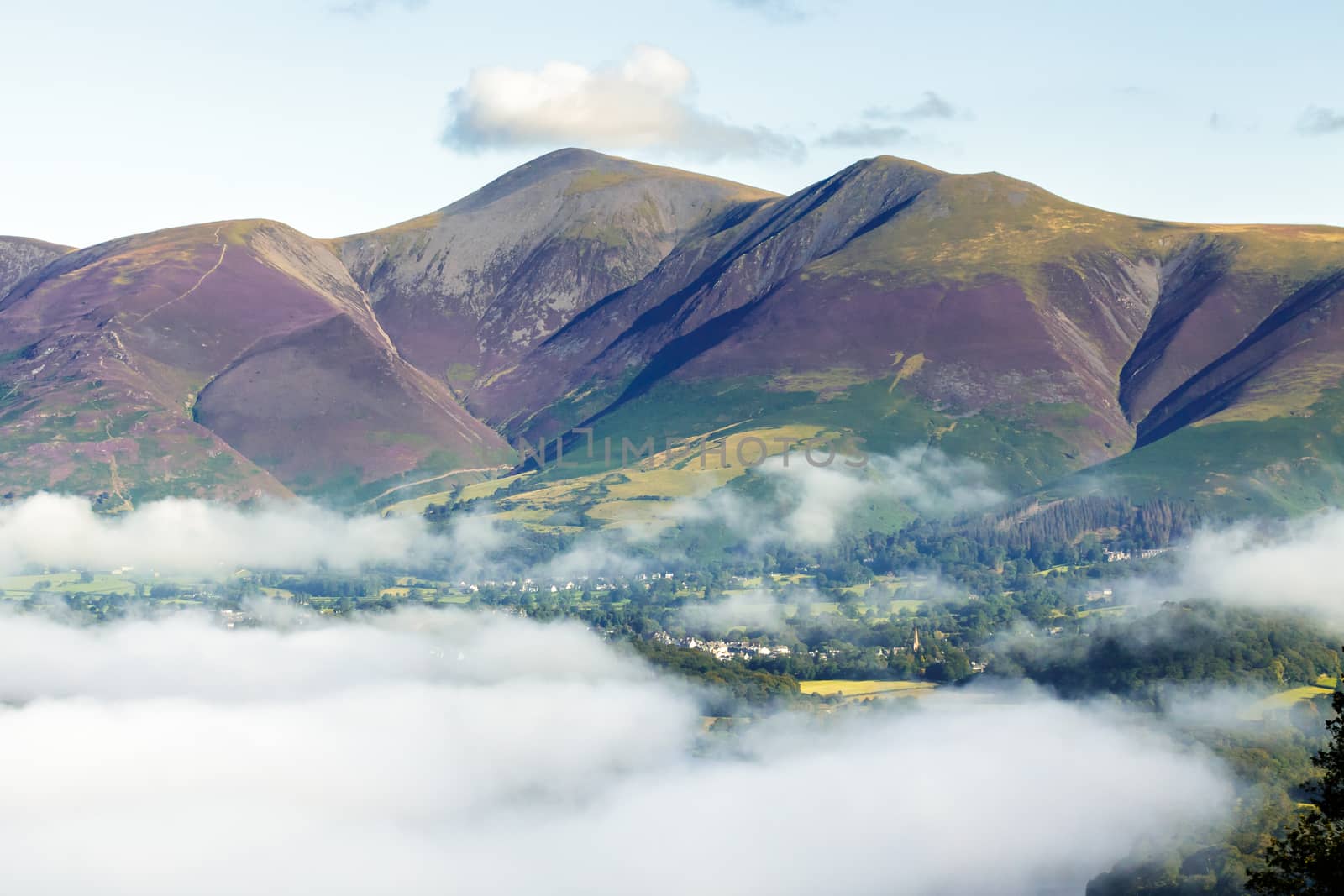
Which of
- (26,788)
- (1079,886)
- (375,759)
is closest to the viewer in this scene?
(1079,886)

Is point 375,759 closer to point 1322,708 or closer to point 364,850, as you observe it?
point 364,850

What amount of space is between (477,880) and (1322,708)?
77.2 metres

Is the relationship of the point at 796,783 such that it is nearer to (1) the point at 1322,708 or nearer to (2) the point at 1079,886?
(2) the point at 1079,886

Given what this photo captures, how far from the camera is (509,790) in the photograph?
584 feet

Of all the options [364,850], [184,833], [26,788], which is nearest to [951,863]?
[364,850]

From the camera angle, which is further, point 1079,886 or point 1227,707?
point 1227,707

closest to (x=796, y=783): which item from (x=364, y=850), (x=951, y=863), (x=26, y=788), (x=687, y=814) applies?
(x=687, y=814)

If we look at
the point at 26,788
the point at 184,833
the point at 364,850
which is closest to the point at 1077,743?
the point at 364,850

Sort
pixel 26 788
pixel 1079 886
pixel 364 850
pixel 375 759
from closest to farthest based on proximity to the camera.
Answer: pixel 1079 886 < pixel 364 850 < pixel 26 788 < pixel 375 759

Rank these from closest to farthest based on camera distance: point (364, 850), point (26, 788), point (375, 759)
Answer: point (364, 850) < point (26, 788) < point (375, 759)

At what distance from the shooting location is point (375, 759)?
187875 mm

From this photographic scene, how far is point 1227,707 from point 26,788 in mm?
107159

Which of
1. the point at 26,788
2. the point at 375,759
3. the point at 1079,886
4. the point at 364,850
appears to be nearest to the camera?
the point at 1079,886

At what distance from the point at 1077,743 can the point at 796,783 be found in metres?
25.9
